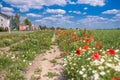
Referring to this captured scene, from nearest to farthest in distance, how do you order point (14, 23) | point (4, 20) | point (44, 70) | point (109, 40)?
1. point (44, 70)
2. point (109, 40)
3. point (4, 20)
4. point (14, 23)

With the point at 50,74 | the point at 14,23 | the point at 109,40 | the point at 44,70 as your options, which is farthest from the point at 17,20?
the point at 50,74

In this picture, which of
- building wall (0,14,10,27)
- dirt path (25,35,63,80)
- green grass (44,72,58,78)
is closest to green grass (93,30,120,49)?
dirt path (25,35,63,80)

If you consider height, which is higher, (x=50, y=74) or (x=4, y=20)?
(x=4, y=20)

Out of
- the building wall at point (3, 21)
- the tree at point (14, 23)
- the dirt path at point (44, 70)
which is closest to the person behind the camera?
the dirt path at point (44, 70)

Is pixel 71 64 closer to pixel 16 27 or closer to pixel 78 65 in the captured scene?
pixel 78 65

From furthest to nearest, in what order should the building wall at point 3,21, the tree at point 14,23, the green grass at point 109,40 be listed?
the tree at point 14,23 → the building wall at point 3,21 → the green grass at point 109,40

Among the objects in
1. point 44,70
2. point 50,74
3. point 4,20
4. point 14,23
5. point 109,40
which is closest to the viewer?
point 50,74

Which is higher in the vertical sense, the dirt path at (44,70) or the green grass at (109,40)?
the green grass at (109,40)

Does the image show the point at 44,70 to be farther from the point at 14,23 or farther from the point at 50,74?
the point at 14,23

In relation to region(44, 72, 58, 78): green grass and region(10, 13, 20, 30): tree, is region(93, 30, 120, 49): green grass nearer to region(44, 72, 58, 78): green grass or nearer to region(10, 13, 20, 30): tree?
region(44, 72, 58, 78): green grass

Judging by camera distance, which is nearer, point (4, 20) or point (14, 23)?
point (4, 20)

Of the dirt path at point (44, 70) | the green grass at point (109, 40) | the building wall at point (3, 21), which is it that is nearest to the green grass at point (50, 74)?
the dirt path at point (44, 70)

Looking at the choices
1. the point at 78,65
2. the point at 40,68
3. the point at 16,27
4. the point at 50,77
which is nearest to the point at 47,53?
the point at 40,68

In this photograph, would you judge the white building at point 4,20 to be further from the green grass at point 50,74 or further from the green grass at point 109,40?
the green grass at point 50,74
